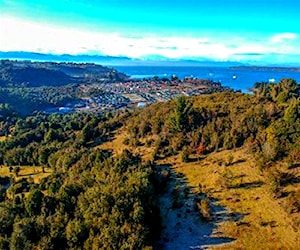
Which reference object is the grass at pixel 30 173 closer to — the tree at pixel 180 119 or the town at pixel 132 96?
the tree at pixel 180 119

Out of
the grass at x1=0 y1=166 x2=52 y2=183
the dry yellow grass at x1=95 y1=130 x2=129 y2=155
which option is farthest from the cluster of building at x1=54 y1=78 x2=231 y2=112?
the dry yellow grass at x1=95 y1=130 x2=129 y2=155

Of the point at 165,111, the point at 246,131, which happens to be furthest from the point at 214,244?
the point at 165,111

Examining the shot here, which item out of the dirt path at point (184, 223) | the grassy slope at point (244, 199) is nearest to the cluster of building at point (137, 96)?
the grassy slope at point (244, 199)

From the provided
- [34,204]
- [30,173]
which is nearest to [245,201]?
[34,204]

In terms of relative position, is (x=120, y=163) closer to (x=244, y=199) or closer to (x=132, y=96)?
(x=244, y=199)

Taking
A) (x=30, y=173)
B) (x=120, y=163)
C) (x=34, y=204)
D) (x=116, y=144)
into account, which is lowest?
(x=30, y=173)

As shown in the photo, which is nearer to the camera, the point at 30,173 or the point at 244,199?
the point at 244,199
